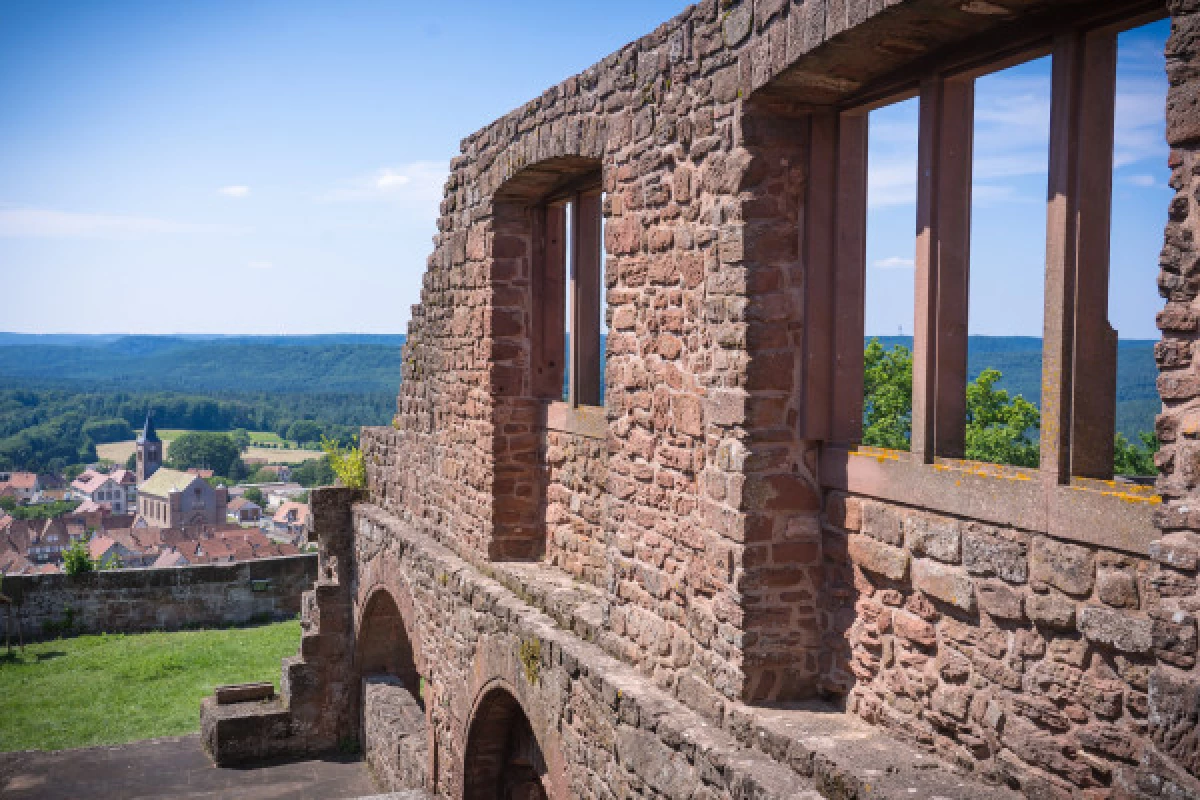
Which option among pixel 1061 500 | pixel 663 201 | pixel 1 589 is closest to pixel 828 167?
pixel 663 201

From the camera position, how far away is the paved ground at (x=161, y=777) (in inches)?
430

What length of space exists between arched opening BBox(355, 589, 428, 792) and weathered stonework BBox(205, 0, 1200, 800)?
2.89 meters

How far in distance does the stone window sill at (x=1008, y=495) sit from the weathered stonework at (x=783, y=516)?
1cm

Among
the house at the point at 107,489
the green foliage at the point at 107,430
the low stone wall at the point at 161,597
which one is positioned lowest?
the house at the point at 107,489

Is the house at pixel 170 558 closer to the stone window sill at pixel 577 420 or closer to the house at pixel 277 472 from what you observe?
the stone window sill at pixel 577 420

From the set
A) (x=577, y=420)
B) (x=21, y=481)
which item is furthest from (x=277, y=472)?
(x=577, y=420)

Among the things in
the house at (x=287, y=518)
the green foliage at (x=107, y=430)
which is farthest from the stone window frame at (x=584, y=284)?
the green foliage at (x=107, y=430)

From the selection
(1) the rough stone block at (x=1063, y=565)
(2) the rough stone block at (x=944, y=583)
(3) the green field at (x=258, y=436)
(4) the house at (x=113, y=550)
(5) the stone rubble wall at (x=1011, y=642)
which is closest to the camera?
(5) the stone rubble wall at (x=1011, y=642)

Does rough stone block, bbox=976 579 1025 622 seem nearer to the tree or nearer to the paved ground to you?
the paved ground

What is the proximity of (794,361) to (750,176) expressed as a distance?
798mm

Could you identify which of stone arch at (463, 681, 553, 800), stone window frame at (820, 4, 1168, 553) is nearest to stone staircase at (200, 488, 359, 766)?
stone arch at (463, 681, 553, 800)

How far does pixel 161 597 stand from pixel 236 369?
14894 cm

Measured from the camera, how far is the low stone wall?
56.9 feet

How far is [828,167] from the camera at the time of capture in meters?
4.36
